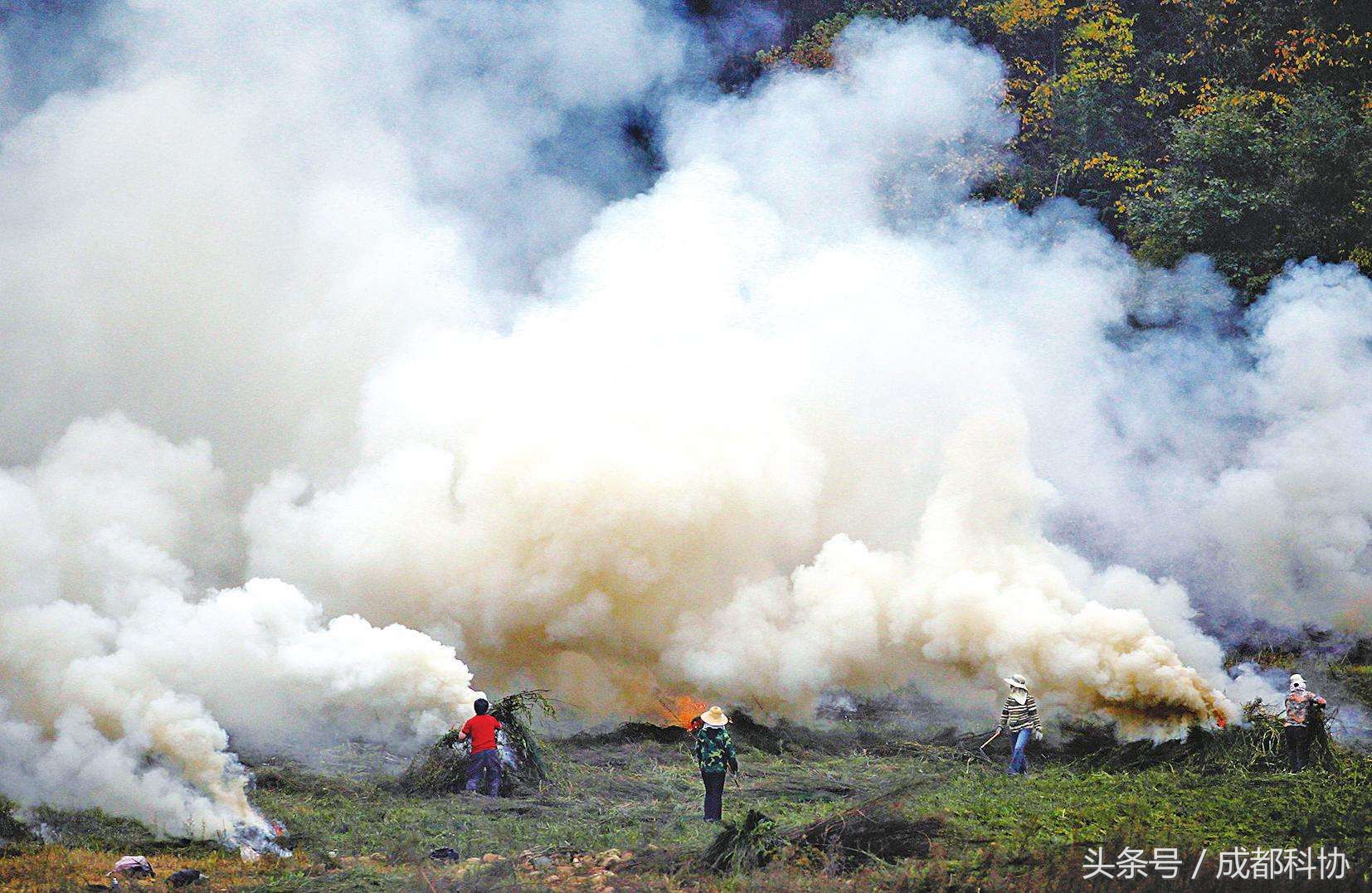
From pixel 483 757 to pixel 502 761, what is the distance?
0.47 m

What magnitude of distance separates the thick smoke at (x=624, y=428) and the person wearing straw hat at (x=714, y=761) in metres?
4.58

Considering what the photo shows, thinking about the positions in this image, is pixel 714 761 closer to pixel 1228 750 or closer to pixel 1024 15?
pixel 1228 750

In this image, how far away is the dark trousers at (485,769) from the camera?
46.7ft

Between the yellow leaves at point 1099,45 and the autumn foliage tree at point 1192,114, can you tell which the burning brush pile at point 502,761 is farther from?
the yellow leaves at point 1099,45

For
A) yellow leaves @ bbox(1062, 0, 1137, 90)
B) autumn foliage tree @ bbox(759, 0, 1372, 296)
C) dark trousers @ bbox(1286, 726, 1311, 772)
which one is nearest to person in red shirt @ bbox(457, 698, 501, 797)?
dark trousers @ bbox(1286, 726, 1311, 772)

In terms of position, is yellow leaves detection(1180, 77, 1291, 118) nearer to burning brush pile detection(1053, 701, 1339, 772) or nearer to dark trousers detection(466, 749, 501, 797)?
burning brush pile detection(1053, 701, 1339, 772)

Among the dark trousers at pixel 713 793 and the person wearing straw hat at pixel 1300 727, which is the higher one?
the person wearing straw hat at pixel 1300 727

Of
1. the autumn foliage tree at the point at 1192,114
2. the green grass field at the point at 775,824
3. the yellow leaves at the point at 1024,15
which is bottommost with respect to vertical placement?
the green grass field at the point at 775,824

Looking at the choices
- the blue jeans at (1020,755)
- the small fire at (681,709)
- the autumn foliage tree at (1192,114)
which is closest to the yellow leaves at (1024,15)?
the autumn foliage tree at (1192,114)

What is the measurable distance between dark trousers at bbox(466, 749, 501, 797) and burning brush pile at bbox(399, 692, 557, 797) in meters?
0.17

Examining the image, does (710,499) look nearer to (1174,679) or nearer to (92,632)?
(1174,679)

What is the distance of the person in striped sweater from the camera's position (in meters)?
14.6

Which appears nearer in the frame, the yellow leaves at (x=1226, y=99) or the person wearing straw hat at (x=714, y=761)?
the person wearing straw hat at (x=714, y=761)

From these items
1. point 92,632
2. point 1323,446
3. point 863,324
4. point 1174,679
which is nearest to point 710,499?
point 863,324
